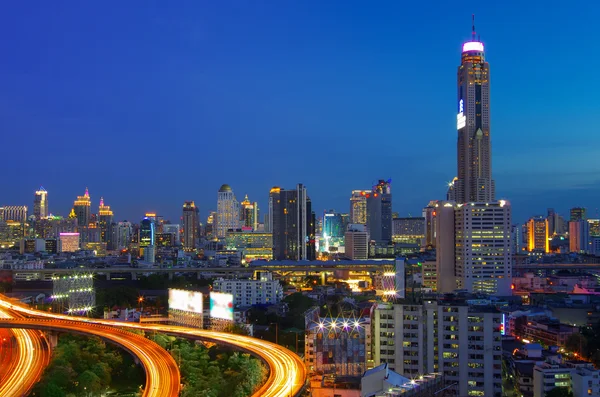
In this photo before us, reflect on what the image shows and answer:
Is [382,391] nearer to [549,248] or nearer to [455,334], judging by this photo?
[455,334]

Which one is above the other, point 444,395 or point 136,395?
point 444,395

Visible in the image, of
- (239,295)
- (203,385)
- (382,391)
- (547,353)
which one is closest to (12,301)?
(239,295)

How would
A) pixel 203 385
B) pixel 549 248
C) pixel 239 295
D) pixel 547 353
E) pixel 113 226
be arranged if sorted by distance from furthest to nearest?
pixel 113 226, pixel 549 248, pixel 239 295, pixel 547 353, pixel 203 385

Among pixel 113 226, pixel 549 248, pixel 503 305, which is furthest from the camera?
pixel 113 226

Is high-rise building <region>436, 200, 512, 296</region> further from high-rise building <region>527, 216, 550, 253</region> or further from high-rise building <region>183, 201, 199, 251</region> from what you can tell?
Answer: high-rise building <region>183, 201, 199, 251</region>

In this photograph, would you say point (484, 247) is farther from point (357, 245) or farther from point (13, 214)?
point (13, 214)

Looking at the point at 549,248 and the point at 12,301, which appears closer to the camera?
the point at 12,301
